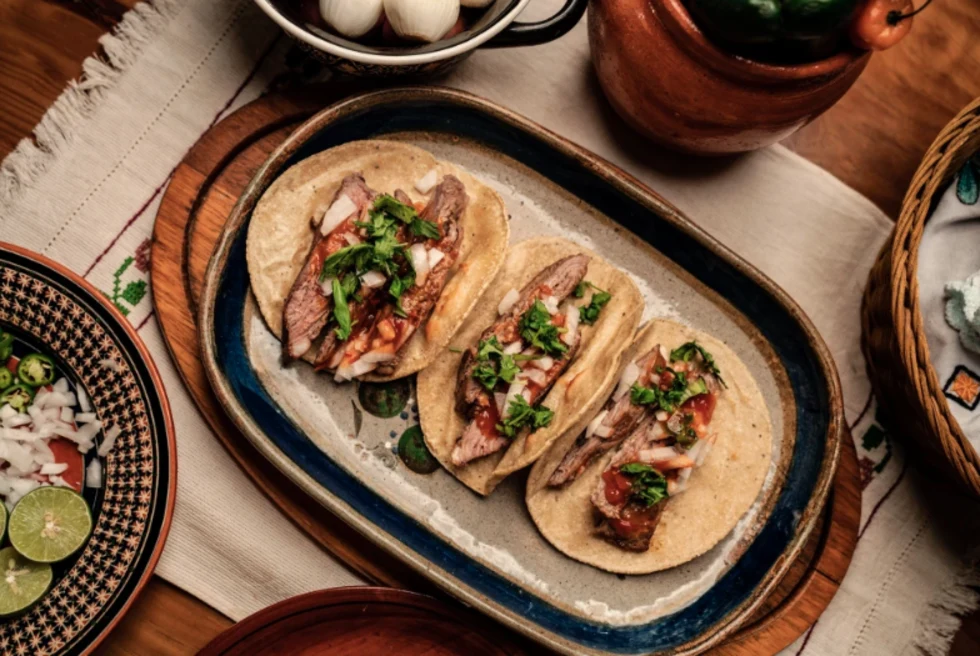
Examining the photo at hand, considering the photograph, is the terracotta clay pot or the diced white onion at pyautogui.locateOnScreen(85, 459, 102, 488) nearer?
the terracotta clay pot

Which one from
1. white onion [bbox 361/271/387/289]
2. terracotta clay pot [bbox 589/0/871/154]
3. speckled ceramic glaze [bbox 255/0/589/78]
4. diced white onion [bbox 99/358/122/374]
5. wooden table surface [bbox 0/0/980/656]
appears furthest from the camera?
wooden table surface [bbox 0/0/980/656]

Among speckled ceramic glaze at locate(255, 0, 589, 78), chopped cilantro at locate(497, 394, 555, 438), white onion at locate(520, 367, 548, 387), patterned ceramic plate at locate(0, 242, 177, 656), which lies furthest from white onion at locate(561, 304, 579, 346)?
patterned ceramic plate at locate(0, 242, 177, 656)

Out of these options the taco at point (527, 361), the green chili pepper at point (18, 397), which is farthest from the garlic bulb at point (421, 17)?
the green chili pepper at point (18, 397)

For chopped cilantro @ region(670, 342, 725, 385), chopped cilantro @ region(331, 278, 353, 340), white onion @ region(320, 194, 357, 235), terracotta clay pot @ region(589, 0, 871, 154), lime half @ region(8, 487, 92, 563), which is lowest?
lime half @ region(8, 487, 92, 563)

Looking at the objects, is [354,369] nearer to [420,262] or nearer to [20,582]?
[420,262]

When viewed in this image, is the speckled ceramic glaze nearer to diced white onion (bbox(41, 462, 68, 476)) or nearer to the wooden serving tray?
the wooden serving tray

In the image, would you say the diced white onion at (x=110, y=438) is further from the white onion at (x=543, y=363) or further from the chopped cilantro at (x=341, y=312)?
the white onion at (x=543, y=363)
